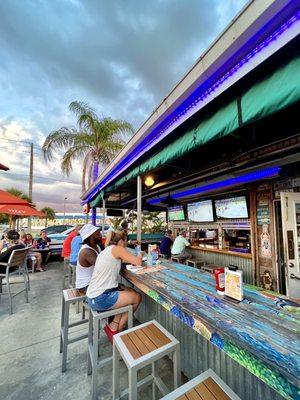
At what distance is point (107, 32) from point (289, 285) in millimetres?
7068

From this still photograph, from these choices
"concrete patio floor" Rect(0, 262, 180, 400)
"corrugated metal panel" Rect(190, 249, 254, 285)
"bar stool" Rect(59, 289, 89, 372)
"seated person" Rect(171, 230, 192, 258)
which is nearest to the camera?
"concrete patio floor" Rect(0, 262, 180, 400)

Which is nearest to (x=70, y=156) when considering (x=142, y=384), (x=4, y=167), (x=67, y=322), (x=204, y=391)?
(x=4, y=167)

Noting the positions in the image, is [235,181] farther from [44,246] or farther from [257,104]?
[44,246]

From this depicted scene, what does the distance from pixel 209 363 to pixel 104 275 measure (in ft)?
4.19

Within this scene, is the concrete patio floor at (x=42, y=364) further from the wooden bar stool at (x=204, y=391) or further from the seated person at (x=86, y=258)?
the wooden bar stool at (x=204, y=391)

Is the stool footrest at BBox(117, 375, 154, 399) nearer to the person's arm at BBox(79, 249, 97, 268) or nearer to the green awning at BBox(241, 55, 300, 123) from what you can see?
the person's arm at BBox(79, 249, 97, 268)

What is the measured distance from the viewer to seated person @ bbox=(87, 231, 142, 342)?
210 centimetres

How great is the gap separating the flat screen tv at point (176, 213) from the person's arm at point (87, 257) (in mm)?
5053

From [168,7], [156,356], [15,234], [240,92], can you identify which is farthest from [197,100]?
[15,234]

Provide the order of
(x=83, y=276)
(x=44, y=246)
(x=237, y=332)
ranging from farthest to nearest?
(x=44, y=246) → (x=83, y=276) → (x=237, y=332)

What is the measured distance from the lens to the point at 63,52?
6.26 meters

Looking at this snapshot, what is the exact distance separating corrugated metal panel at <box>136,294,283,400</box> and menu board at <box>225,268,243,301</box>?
488mm

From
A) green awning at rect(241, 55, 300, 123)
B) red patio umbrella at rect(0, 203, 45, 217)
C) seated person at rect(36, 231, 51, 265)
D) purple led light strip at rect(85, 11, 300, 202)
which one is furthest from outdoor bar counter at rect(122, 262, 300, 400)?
seated person at rect(36, 231, 51, 265)

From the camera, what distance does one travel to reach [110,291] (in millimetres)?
2166
